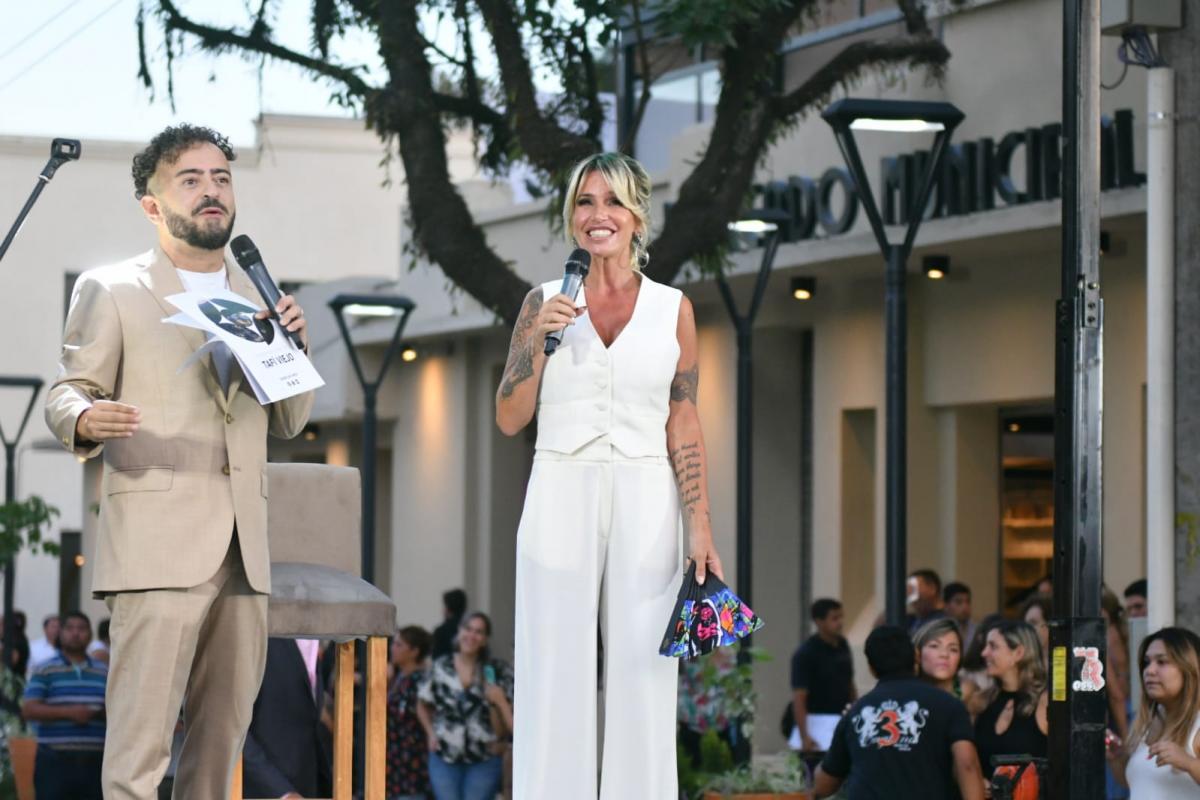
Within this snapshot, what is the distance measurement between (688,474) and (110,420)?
1.34 m

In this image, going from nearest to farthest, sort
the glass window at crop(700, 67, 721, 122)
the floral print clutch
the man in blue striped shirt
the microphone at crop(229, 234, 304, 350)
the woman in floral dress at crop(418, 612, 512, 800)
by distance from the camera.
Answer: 1. the floral print clutch
2. the microphone at crop(229, 234, 304, 350)
3. the man in blue striped shirt
4. the woman in floral dress at crop(418, 612, 512, 800)
5. the glass window at crop(700, 67, 721, 122)

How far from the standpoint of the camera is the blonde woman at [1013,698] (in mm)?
8414

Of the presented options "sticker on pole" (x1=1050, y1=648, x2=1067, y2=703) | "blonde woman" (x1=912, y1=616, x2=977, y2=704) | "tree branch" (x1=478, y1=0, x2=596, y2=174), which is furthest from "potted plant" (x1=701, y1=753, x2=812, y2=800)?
"tree branch" (x1=478, y1=0, x2=596, y2=174)

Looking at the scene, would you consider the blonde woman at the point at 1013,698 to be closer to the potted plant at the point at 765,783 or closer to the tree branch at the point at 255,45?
the potted plant at the point at 765,783

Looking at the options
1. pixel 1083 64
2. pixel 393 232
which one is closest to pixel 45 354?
pixel 393 232

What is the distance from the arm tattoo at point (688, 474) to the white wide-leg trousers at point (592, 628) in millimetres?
62

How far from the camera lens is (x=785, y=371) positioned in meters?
19.5

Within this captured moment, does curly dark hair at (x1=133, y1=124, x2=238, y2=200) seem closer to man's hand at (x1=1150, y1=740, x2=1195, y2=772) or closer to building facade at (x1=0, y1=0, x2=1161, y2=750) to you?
man's hand at (x1=1150, y1=740, x2=1195, y2=772)

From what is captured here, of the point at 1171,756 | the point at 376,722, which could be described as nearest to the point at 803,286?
the point at 1171,756

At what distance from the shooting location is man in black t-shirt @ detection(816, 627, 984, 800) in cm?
805

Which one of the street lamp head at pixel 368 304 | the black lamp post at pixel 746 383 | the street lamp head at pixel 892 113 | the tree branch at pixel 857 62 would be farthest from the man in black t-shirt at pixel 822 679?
the street lamp head at pixel 368 304

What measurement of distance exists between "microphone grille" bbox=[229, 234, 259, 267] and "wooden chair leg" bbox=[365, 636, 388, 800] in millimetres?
1591

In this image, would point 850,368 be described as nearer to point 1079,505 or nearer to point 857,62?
point 857,62

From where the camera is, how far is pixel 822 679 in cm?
1385
